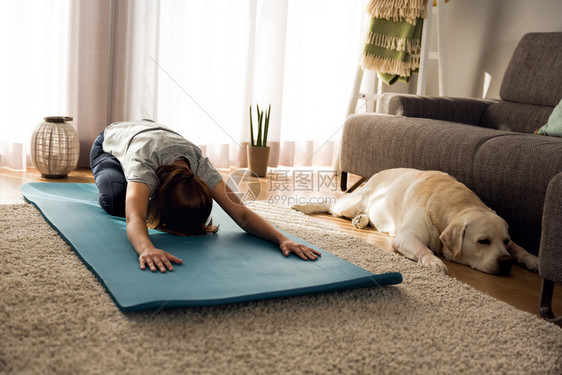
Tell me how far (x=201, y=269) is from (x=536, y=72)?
95.0 inches

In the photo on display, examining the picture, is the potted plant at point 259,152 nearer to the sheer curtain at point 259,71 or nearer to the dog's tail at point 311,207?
the sheer curtain at point 259,71

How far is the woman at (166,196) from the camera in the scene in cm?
175

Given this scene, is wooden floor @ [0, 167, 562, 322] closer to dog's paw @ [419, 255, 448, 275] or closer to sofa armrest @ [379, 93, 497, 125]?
dog's paw @ [419, 255, 448, 275]

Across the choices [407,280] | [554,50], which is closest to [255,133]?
[554,50]

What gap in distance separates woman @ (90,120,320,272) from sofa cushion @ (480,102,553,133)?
1.79 m

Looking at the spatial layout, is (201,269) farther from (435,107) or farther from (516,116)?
(516,116)

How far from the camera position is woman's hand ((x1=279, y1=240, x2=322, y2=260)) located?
1.82 m

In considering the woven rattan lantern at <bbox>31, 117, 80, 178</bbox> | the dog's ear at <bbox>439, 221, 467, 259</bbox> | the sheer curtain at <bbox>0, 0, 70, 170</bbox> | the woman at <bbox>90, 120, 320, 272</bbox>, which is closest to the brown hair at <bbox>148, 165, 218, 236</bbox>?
the woman at <bbox>90, 120, 320, 272</bbox>

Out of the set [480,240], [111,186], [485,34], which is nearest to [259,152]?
[111,186]

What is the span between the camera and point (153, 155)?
2.00 m

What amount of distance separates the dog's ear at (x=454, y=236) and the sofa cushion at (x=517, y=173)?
30cm

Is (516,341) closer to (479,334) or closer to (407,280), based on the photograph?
(479,334)

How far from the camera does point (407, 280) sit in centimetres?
179

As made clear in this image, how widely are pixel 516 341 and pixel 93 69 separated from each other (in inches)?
111
